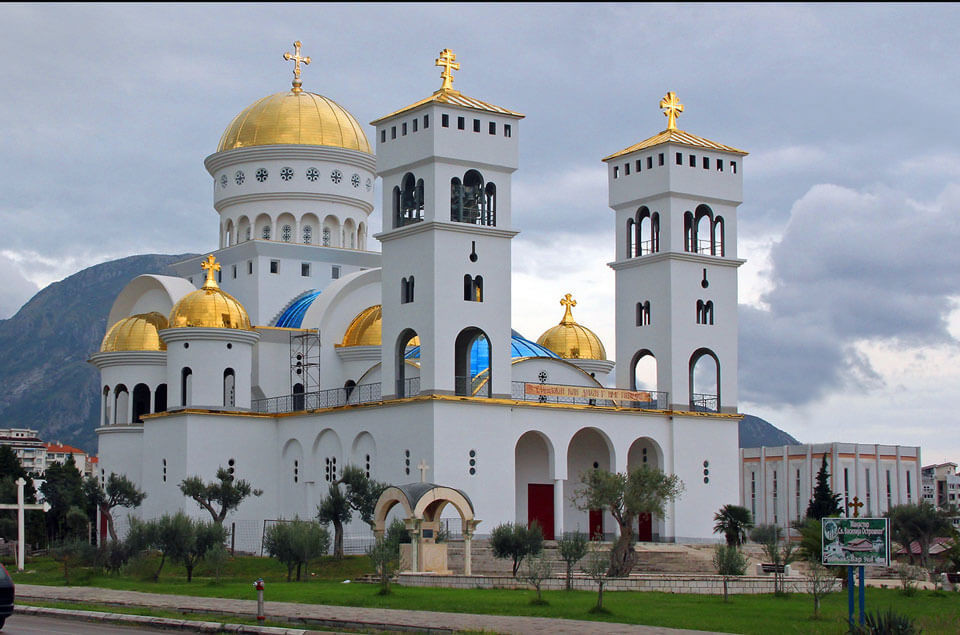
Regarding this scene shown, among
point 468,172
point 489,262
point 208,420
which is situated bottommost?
point 208,420

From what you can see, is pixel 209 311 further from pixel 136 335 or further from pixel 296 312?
pixel 136 335

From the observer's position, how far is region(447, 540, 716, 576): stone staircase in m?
34.1

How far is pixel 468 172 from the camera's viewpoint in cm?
3859

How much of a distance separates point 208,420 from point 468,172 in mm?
10646

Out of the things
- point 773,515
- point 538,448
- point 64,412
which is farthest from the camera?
point 64,412

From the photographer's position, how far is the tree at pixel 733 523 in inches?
1560

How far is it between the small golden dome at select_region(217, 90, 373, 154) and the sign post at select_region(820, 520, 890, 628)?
104ft

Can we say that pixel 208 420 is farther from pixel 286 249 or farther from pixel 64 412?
pixel 64 412

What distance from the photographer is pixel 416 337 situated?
42656 millimetres

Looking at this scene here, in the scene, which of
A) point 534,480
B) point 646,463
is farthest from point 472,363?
point 646,463

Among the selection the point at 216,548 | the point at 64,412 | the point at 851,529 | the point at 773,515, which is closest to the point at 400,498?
the point at 216,548

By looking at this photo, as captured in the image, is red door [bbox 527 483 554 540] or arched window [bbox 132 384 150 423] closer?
red door [bbox 527 483 554 540]

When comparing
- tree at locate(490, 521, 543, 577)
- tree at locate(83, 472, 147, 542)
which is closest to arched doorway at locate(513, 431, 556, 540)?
tree at locate(490, 521, 543, 577)

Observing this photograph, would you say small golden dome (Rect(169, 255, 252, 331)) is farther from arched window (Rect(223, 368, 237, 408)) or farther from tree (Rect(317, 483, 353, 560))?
tree (Rect(317, 483, 353, 560))
